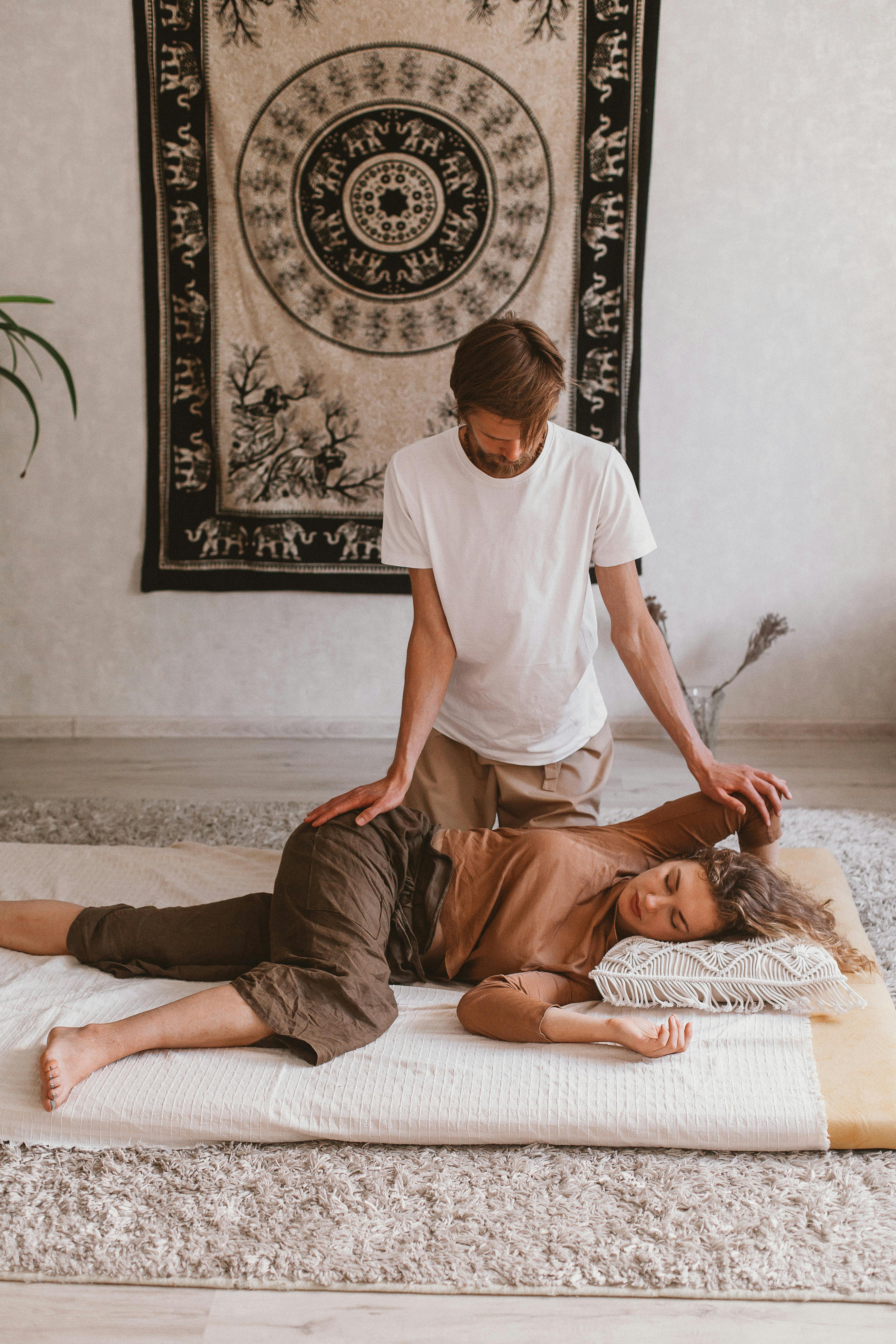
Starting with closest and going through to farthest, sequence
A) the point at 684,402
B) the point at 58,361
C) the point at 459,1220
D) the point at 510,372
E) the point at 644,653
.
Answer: the point at 459,1220 → the point at 510,372 → the point at 644,653 → the point at 58,361 → the point at 684,402

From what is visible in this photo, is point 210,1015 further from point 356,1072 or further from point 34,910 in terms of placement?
point 34,910

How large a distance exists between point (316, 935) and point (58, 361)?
2.19 meters

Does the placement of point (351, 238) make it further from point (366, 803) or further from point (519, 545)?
point (366, 803)

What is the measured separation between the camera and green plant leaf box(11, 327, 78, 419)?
3.03 m

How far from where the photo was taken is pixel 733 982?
62.3 inches

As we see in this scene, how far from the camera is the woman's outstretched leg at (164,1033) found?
1.43 metres

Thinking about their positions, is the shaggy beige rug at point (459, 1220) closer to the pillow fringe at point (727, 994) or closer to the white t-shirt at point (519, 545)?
the pillow fringe at point (727, 994)

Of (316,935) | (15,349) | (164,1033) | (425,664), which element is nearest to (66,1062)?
(164,1033)

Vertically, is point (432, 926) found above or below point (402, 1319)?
above

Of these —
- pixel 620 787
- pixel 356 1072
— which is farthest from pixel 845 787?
pixel 356 1072

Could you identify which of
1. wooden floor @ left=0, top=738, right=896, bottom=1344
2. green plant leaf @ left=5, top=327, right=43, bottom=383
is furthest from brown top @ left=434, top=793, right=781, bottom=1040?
green plant leaf @ left=5, top=327, right=43, bottom=383

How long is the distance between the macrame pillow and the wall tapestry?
2.15 metres

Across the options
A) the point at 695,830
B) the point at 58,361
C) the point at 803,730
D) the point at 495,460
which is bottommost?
the point at 803,730

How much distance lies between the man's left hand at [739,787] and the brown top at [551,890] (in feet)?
0.08
